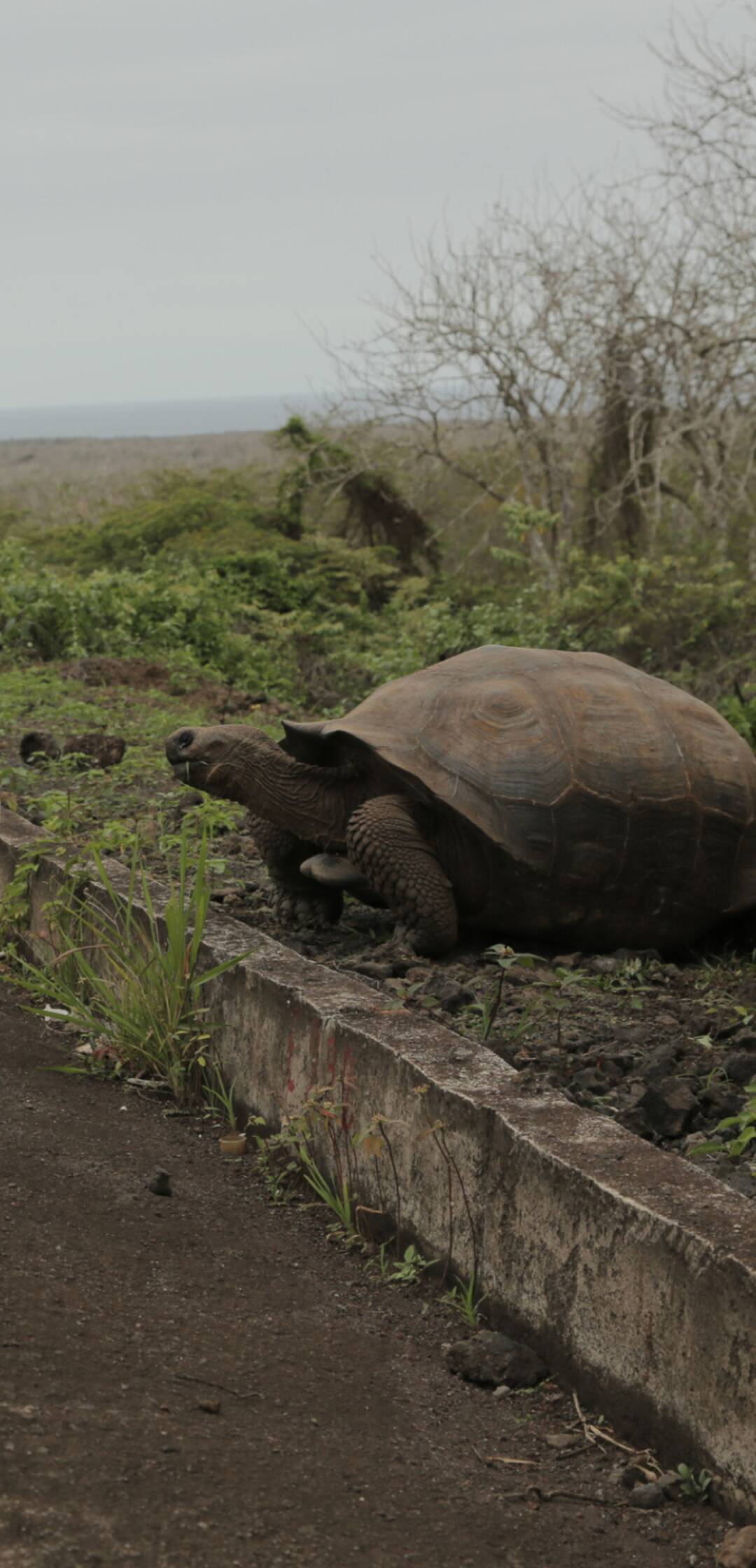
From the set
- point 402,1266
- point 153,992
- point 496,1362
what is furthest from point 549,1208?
point 153,992

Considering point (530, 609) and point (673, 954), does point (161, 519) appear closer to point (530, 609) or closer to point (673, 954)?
point (530, 609)

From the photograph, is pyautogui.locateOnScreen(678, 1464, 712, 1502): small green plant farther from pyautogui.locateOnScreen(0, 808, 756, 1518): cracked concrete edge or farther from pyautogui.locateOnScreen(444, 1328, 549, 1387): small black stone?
pyautogui.locateOnScreen(444, 1328, 549, 1387): small black stone

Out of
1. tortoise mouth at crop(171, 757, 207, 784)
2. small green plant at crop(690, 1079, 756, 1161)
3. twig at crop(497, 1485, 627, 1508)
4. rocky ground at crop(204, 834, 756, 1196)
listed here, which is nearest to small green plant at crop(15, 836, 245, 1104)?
rocky ground at crop(204, 834, 756, 1196)

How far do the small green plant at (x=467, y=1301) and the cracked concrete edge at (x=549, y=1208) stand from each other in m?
0.03

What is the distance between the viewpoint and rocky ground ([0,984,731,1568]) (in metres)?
2.09

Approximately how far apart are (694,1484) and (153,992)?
2.12 metres

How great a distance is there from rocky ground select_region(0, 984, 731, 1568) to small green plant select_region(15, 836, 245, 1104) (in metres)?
0.68

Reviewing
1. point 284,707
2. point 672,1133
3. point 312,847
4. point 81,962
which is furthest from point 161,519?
point 672,1133

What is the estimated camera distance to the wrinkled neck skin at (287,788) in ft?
17.7

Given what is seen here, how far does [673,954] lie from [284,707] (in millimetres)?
5081

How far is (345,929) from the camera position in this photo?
543 cm

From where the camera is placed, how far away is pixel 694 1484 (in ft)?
7.63

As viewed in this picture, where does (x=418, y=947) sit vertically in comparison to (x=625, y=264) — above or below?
below

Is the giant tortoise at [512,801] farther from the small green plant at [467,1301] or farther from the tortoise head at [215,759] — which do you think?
the small green plant at [467,1301]
